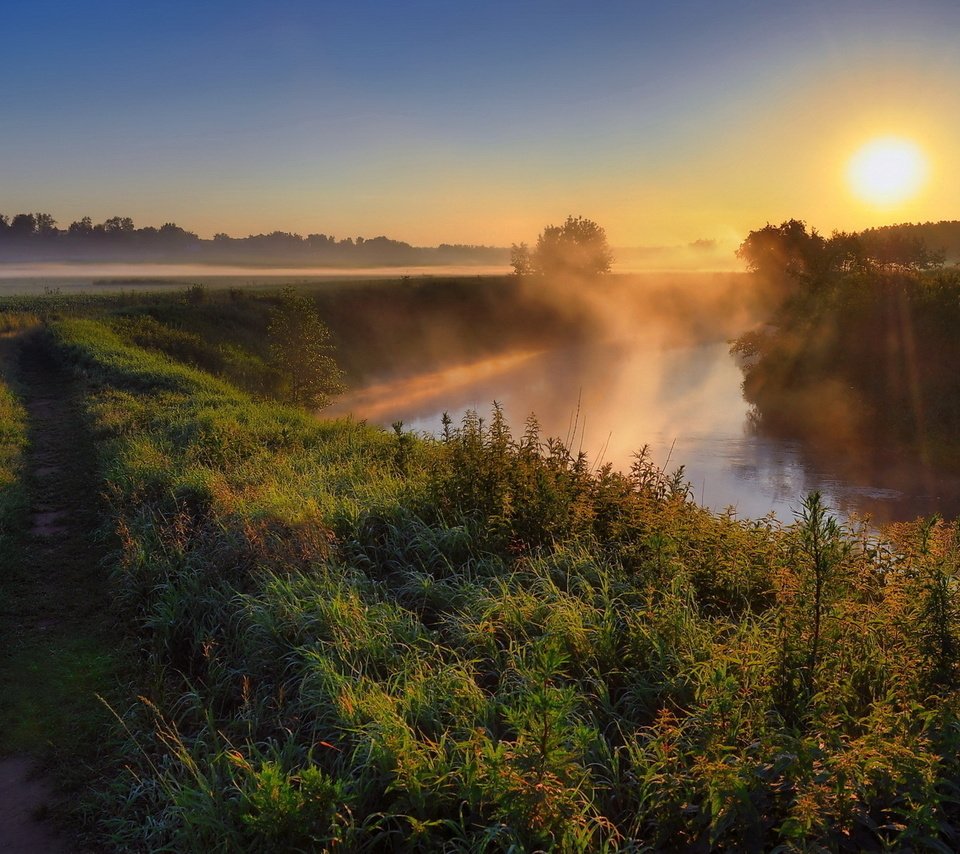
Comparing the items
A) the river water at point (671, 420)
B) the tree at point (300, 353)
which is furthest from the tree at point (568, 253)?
the tree at point (300, 353)

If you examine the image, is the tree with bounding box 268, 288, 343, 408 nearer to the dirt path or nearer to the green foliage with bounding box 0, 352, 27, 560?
the green foliage with bounding box 0, 352, 27, 560

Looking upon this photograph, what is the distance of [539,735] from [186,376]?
21359 millimetres

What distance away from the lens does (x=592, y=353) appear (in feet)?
197

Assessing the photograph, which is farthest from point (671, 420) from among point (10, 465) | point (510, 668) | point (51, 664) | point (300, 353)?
point (51, 664)

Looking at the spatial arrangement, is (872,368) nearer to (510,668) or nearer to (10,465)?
(510,668)

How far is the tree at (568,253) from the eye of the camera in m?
90.9

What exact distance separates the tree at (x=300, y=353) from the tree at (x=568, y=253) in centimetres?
6251

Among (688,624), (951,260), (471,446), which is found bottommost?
(688,624)

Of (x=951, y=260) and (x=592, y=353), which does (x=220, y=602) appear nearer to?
(x=592, y=353)

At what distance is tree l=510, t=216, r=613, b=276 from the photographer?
90.9 metres

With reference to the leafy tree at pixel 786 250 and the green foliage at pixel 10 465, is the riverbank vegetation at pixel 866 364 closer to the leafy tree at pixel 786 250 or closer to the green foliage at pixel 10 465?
the leafy tree at pixel 786 250

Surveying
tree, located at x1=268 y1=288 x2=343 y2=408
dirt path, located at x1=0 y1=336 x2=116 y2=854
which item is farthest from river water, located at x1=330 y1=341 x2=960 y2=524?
dirt path, located at x1=0 y1=336 x2=116 y2=854

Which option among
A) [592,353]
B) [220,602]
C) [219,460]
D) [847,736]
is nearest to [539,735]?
[847,736]

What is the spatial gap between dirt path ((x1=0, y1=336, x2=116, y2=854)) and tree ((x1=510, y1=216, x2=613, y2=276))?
8350cm
